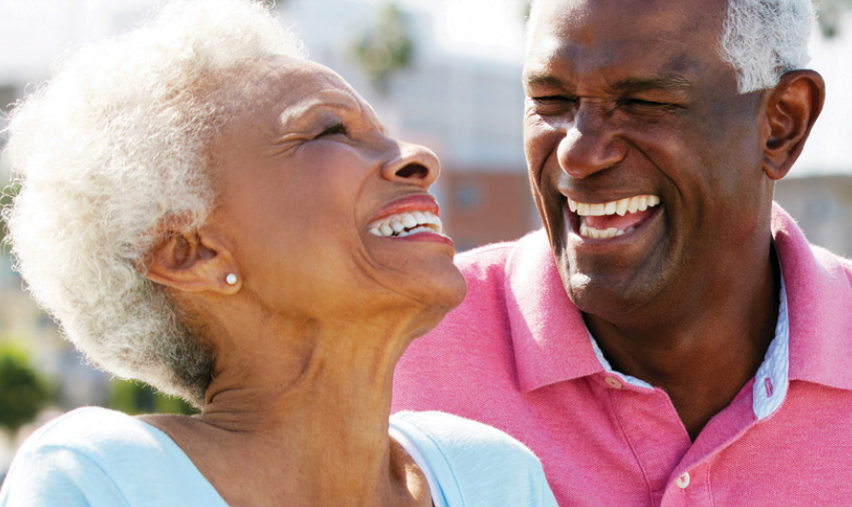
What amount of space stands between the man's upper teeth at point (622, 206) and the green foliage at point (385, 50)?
3971 cm

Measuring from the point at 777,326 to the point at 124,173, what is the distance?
2.05 m

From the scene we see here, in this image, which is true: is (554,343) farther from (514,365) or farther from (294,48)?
(294,48)

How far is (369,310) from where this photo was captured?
2.34 meters

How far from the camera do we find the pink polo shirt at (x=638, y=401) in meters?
2.84

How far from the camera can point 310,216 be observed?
2281mm

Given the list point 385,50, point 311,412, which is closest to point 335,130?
point 311,412

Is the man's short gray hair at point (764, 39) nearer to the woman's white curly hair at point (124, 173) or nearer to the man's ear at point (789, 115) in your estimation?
the man's ear at point (789, 115)

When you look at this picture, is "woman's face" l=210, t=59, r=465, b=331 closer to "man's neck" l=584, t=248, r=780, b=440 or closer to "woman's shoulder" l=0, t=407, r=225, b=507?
"woman's shoulder" l=0, t=407, r=225, b=507

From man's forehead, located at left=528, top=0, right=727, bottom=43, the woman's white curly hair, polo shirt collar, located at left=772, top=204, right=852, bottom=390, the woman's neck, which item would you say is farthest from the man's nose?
the woman's white curly hair

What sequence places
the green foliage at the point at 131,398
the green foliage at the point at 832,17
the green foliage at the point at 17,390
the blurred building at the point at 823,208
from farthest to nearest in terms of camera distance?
the blurred building at the point at 823,208, the green foliage at the point at 832,17, the green foliage at the point at 17,390, the green foliage at the point at 131,398

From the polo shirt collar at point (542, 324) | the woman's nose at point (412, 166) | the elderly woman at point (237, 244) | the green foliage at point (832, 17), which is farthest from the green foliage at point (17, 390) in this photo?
the woman's nose at point (412, 166)

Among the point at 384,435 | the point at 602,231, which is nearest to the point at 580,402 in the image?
the point at 602,231

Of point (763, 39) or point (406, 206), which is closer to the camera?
point (406, 206)

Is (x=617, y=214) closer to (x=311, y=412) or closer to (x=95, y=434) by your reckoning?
(x=311, y=412)
